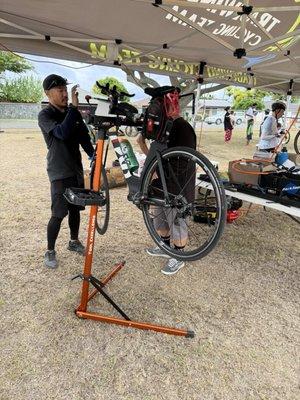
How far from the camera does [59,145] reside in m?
2.89

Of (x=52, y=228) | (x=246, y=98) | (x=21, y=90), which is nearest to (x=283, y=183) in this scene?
(x=52, y=228)

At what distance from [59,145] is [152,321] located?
175 cm

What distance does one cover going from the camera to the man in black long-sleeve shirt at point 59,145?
2.70m

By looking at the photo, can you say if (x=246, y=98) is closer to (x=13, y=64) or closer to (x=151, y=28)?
(x=13, y=64)

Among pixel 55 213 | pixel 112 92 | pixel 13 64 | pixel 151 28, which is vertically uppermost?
pixel 13 64

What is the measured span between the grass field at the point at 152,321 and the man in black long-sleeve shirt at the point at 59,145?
59 centimetres

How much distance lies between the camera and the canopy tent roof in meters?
3.03

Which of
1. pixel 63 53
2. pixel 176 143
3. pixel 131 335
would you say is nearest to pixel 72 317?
pixel 131 335

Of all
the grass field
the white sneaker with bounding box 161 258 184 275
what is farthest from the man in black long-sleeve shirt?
the white sneaker with bounding box 161 258 184 275

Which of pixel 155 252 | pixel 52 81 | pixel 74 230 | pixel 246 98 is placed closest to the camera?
pixel 52 81

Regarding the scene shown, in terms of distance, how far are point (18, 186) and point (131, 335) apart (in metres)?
4.75

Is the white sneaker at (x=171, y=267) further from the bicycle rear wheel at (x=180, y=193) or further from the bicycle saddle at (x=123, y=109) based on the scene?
the bicycle saddle at (x=123, y=109)

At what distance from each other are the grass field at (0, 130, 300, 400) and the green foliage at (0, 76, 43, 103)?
2548cm

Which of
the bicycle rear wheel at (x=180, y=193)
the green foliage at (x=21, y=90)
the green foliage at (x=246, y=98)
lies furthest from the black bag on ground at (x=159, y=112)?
the green foliage at (x=246, y=98)
